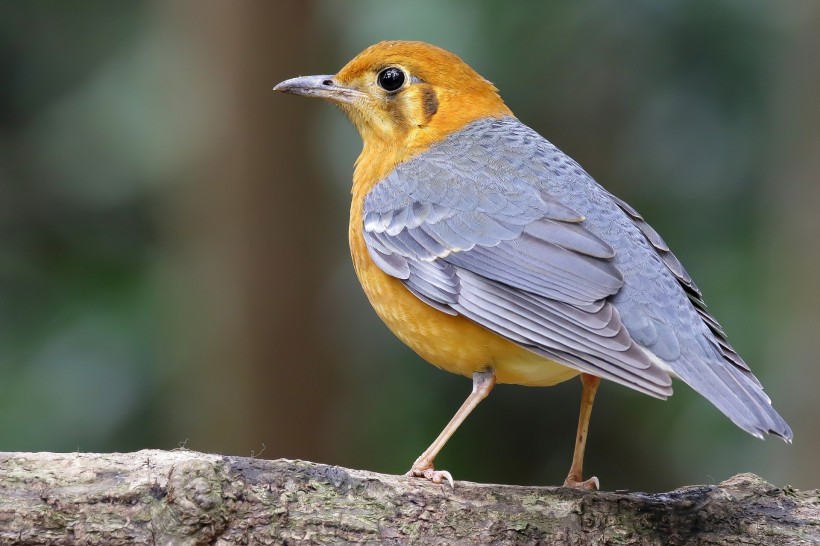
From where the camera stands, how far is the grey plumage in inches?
182

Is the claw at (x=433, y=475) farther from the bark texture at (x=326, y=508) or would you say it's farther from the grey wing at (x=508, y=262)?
the grey wing at (x=508, y=262)

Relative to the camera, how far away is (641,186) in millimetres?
8922

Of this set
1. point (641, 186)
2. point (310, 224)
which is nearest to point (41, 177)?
point (310, 224)

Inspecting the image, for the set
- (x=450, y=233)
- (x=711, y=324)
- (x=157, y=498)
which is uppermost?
(x=450, y=233)

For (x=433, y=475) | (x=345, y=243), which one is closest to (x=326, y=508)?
(x=433, y=475)

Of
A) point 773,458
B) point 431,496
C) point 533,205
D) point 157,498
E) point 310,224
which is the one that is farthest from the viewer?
point 310,224

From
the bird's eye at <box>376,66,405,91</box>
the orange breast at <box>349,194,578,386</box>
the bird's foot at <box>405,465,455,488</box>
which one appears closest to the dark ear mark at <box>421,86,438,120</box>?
the bird's eye at <box>376,66,405,91</box>

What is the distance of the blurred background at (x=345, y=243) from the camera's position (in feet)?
27.6

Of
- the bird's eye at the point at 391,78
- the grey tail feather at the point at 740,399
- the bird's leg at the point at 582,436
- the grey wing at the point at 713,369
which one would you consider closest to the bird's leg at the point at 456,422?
the bird's leg at the point at 582,436

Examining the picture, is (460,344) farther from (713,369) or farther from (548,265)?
(713,369)

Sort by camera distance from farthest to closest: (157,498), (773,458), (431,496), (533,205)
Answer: (773,458) → (533,205) → (431,496) → (157,498)

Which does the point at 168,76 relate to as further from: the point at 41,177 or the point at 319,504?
the point at 319,504

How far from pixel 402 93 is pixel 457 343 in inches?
69.5

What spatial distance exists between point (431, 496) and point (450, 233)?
1.51 meters
